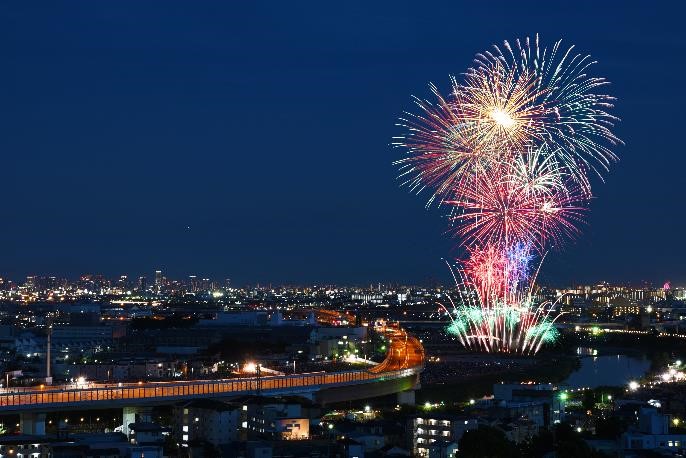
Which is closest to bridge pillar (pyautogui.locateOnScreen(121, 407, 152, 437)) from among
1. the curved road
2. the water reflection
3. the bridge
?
the bridge

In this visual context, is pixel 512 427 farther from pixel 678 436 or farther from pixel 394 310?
pixel 394 310

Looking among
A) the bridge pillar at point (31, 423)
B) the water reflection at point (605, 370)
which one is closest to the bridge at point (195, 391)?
the bridge pillar at point (31, 423)

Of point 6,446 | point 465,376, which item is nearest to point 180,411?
point 6,446

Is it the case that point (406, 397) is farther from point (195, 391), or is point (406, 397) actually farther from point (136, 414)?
point (136, 414)

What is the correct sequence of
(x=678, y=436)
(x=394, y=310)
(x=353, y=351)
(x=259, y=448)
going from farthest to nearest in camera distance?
(x=394, y=310) < (x=353, y=351) < (x=678, y=436) < (x=259, y=448)

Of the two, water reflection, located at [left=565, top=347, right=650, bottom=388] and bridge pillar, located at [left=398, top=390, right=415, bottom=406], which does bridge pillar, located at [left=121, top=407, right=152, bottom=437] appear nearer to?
bridge pillar, located at [left=398, top=390, right=415, bottom=406]

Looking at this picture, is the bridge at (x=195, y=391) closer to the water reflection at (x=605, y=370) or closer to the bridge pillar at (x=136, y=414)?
the bridge pillar at (x=136, y=414)

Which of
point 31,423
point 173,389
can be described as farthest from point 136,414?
point 31,423
